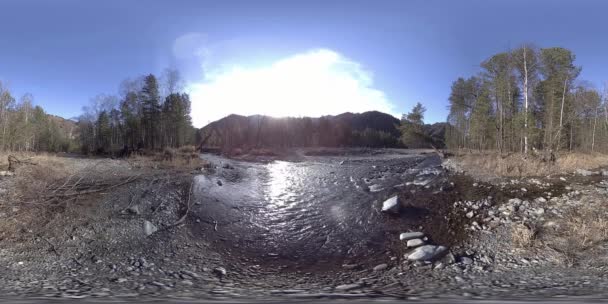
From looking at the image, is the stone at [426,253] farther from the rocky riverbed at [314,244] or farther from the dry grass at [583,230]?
the dry grass at [583,230]

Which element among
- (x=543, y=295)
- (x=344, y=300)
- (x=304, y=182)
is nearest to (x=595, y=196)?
(x=543, y=295)

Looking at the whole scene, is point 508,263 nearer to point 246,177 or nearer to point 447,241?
point 447,241

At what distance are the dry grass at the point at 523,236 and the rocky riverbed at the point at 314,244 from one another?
0.9 inches

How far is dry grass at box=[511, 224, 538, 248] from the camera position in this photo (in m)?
6.09

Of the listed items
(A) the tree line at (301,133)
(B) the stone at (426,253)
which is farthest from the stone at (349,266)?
(A) the tree line at (301,133)

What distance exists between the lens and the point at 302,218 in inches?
348

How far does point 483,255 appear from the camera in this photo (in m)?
5.99

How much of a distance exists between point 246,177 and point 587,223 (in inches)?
488

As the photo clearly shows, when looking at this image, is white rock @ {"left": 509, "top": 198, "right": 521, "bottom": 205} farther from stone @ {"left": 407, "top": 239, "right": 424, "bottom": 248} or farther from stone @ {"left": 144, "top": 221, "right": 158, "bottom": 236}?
stone @ {"left": 144, "top": 221, "right": 158, "bottom": 236}

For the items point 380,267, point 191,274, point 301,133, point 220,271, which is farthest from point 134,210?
point 301,133

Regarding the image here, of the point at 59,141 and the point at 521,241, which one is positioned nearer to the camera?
the point at 521,241

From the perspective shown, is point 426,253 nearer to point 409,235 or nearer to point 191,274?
point 409,235

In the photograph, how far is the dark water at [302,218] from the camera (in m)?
6.87

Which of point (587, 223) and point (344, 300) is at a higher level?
point (587, 223)
